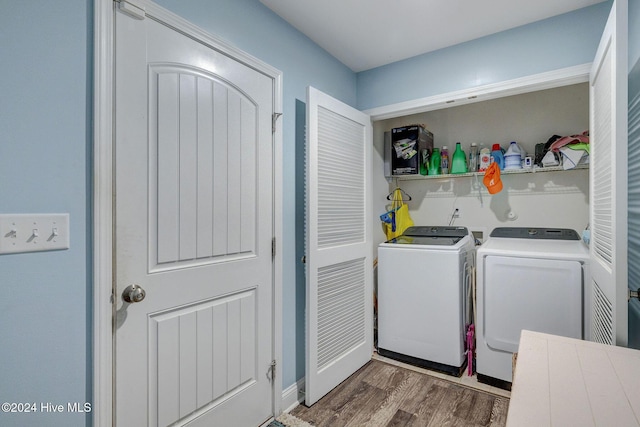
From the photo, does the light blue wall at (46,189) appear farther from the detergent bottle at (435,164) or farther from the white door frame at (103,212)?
the detergent bottle at (435,164)

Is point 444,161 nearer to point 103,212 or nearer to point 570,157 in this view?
point 570,157

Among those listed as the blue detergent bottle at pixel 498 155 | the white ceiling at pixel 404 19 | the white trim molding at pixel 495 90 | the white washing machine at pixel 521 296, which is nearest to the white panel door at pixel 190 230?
the white ceiling at pixel 404 19

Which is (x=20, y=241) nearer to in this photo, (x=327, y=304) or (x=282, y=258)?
(x=282, y=258)

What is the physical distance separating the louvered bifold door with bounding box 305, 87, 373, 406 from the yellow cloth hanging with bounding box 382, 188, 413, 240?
913mm

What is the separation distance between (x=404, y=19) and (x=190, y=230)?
175cm

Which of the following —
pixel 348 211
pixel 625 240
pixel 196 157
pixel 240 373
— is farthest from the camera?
pixel 348 211

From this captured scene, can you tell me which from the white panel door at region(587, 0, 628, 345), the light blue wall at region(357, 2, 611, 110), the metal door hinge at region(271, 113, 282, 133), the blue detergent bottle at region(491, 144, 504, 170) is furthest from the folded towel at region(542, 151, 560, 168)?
the metal door hinge at region(271, 113, 282, 133)

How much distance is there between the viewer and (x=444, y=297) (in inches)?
96.3

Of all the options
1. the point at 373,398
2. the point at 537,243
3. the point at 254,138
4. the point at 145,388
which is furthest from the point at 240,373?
the point at 537,243

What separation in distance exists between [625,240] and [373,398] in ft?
5.37

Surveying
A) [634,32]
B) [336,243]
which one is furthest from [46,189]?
[634,32]

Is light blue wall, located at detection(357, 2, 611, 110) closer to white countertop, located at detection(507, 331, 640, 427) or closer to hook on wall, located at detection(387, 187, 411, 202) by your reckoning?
hook on wall, located at detection(387, 187, 411, 202)

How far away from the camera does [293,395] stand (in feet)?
6.75

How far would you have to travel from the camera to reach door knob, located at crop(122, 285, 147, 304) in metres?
1.24
